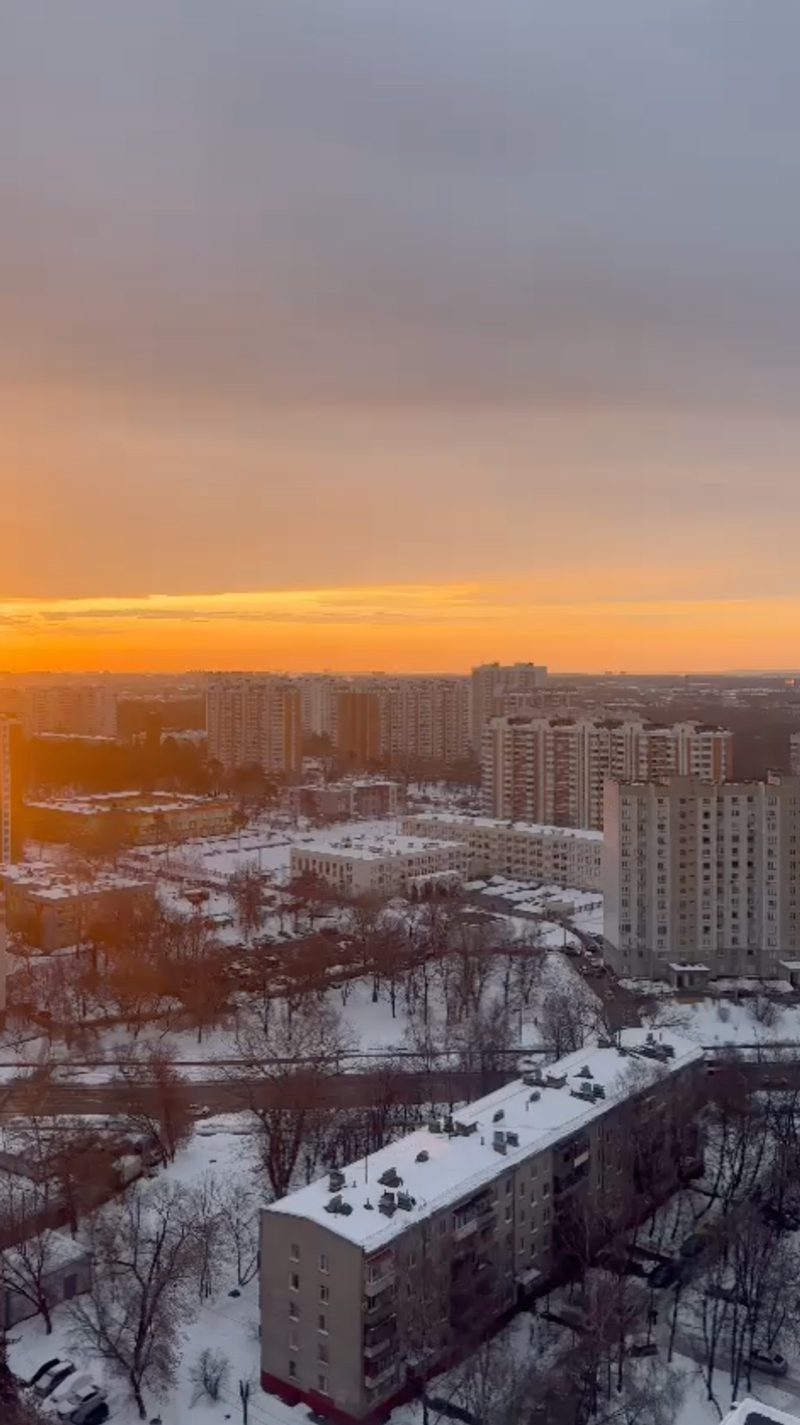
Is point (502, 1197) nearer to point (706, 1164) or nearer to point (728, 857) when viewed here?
point (706, 1164)

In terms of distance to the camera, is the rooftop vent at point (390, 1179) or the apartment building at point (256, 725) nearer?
the rooftop vent at point (390, 1179)

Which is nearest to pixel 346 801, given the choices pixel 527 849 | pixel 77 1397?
pixel 527 849

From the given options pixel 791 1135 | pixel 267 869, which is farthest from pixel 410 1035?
pixel 267 869

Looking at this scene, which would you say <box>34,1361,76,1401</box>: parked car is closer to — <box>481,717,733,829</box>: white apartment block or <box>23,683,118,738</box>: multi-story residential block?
<box>481,717,733,829</box>: white apartment block

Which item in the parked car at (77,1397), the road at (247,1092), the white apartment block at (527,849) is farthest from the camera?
the white apartment block at (527,849)

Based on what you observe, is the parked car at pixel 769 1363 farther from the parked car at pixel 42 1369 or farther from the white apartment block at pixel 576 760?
the white apartment block at pixel 576 760

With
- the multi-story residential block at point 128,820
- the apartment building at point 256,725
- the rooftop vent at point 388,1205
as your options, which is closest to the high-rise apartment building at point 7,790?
the multi-story residential block at point 128,820

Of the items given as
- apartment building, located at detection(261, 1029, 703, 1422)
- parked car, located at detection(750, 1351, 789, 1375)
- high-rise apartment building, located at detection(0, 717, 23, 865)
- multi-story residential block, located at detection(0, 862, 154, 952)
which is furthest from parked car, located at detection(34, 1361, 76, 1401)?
high-rise apartment building, located at detection(0, 717, 23, 865)
